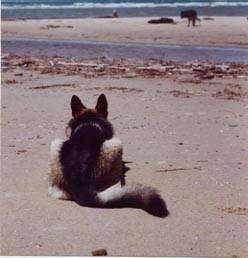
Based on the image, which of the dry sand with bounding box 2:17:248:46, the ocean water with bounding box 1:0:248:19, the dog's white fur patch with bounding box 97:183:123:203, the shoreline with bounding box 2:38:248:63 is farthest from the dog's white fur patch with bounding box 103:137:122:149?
the ocean water with bounding box 1:0:248:19

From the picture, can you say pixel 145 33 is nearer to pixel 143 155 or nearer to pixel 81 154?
pixel 143 155

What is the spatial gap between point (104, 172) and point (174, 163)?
5.38 ft

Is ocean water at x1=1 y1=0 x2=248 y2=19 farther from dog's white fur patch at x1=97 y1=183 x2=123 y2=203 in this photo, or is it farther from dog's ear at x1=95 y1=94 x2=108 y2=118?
dog's white fur patch at x1=97 y1=183 x2=123 y2=203

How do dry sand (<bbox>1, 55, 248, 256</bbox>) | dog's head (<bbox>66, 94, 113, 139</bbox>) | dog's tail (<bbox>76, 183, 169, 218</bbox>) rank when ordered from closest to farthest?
dry sand (<bbox>1, 55, 248, 256</bbox>)
dog's tail (<bbox>76, 183, 169, 218</bbox>)
dog's head (<bbox>66, 94, 113, 139</bbox>)

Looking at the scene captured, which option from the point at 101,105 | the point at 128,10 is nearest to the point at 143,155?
the point at 101,105

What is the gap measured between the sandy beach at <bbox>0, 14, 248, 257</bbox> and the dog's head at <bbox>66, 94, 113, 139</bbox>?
2.28 ft

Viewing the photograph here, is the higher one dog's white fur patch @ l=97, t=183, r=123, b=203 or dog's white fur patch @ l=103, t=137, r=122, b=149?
dog's white fur patch @ l=103, t=137, r=122, b=149

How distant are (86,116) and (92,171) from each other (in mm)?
585

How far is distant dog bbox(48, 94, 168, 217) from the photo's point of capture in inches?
219

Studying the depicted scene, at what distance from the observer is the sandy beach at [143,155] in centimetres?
514

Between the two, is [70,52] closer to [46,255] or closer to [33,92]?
[33,92]

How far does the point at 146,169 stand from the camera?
7.10 metres

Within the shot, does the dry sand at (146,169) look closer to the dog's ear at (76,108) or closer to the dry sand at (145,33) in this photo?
the dog's ear at (76,108)

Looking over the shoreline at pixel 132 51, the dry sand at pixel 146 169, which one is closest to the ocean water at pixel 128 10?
the shoreline at pixel 132 51
